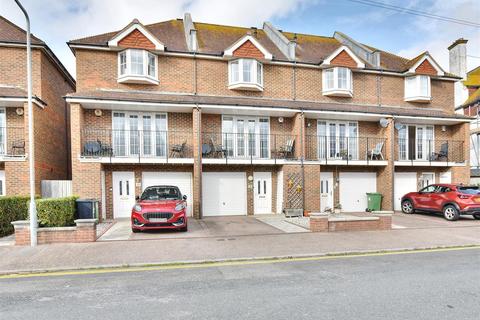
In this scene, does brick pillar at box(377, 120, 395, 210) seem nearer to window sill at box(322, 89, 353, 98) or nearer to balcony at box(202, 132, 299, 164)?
window sill at box(322, 89, 353, 98)

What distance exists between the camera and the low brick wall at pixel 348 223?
962 cm

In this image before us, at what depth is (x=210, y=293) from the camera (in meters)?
4.56

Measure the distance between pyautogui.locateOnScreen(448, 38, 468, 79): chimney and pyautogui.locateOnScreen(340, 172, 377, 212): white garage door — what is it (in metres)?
10.1

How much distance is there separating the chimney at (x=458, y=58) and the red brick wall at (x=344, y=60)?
27.3 ft

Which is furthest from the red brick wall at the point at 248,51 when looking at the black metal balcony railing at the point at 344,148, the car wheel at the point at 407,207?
the car wheel at the point at 407,207

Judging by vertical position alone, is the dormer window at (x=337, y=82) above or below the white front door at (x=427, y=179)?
above

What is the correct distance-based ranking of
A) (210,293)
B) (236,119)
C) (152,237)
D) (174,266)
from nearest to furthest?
(210,293) → (174,266) → (152,237) → (236,119)

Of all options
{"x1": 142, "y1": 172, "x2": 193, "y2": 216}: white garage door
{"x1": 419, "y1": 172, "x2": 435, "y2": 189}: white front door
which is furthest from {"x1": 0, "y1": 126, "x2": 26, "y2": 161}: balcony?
{"x1": 419, "y1": 172, "x2": 435, "y2": 189}: white front door

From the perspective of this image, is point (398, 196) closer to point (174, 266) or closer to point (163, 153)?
point (163, 153)

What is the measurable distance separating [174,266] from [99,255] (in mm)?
1919

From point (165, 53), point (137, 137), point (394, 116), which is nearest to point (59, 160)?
point (137, 137)

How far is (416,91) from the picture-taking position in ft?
56.6

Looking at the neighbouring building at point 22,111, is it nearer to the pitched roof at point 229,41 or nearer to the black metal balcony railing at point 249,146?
the pitched roof at point 229,41

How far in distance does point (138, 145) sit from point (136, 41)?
15.7ft
